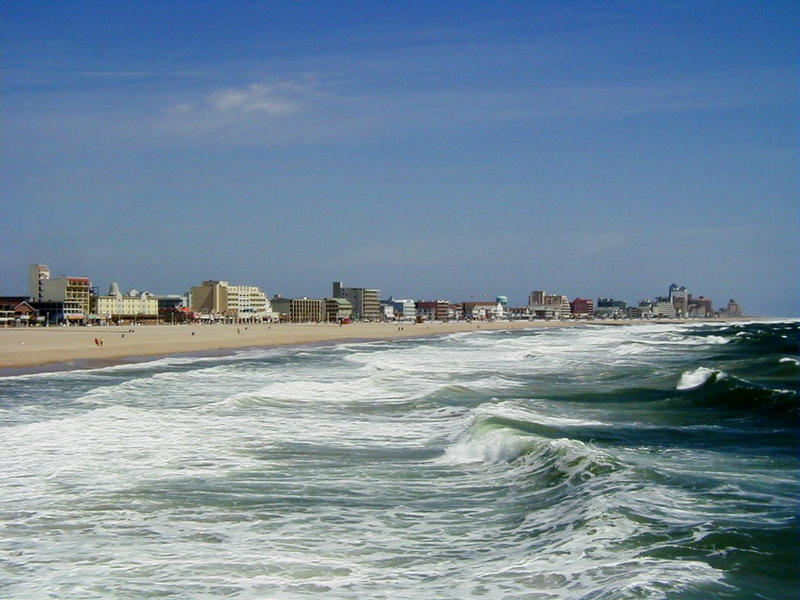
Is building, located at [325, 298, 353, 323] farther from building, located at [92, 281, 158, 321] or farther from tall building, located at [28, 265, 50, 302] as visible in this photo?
tall building, located at [28, 265, 50, 302]

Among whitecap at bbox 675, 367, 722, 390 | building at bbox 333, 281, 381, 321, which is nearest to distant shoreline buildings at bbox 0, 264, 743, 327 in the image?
building at bbox 333, 281, 381, 321

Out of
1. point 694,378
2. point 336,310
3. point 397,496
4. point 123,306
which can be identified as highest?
point 123,306

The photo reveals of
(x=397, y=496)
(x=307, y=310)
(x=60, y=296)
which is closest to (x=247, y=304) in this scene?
(x=307, y=310)

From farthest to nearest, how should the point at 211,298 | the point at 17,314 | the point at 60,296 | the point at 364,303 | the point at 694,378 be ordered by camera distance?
1. the point at 364,303
2. the point at 211,298
3. the point at 60,296
4. the point at 17,314
5. the point at 694,378

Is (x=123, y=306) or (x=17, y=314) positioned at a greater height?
(x=123, y=306)

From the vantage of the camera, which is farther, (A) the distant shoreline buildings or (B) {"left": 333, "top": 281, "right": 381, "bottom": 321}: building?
(B) {"left": 333, "top": 281, "right": 381, "bottom": 321}: building

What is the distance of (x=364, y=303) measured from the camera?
18862 centimetres

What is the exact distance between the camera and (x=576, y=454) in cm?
1224

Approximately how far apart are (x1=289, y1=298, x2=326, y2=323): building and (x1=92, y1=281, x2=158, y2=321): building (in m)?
29.4

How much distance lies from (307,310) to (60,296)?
5438 cm

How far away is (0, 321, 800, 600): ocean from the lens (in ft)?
24.7

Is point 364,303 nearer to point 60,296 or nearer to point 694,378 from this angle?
point 60,296

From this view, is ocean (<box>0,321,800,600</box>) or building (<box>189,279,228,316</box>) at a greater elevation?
building (<box>189,279,228,316</box>)

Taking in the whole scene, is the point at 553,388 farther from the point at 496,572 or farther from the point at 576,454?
the point at 496,572
